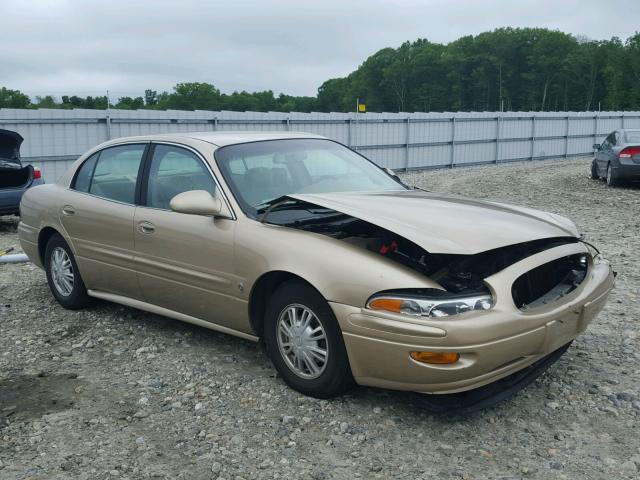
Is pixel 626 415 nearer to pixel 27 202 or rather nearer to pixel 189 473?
pixel 189 473

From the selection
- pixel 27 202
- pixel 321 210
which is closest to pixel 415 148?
pixel 27 202

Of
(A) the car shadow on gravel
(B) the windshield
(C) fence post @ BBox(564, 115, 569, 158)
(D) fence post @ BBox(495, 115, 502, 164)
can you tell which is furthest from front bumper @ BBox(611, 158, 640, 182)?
(C) fence post @ BBox(564, 115, 569, 158)

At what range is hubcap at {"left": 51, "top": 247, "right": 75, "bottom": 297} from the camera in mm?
5891

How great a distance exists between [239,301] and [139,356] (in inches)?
42.7

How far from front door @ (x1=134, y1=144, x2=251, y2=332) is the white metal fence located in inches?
416

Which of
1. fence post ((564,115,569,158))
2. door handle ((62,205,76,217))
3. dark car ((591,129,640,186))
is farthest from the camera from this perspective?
fence post ((564,115,569,158))

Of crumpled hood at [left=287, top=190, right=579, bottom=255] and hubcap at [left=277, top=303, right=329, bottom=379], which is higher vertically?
crumpled hood at [left=287, top=190, right=579, bottom=255]

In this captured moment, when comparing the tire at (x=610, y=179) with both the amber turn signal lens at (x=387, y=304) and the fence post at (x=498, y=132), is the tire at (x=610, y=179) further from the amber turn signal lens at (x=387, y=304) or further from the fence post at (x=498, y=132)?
the amber turn signal lens at (x=387, y=304)

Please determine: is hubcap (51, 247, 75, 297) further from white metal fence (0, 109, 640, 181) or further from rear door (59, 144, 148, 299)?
white metal fence (0, 109, 640, 181)

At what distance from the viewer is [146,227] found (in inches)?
193

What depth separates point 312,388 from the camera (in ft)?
13.0

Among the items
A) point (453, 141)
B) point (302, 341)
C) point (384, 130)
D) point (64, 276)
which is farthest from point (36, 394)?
point (453, 141)

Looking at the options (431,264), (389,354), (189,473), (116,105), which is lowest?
(189,473)

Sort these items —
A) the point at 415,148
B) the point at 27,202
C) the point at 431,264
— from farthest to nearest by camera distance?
the point at 415,148 → the point at 27,202 → the point at 431,264
